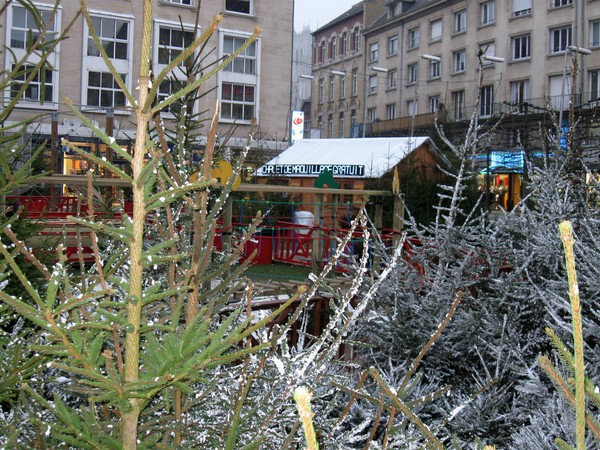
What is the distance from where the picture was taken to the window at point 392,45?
48.0 metres

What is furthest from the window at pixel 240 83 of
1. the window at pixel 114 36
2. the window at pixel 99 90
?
the window at pixel 99 90

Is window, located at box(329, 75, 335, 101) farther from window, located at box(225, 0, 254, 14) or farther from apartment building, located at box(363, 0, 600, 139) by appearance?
window, located at box(225, 0, 254, 14)

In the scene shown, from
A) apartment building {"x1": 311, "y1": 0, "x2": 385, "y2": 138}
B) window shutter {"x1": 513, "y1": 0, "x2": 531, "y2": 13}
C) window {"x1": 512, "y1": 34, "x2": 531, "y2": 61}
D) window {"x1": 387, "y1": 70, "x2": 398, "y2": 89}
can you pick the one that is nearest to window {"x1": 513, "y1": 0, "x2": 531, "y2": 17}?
window shutter {"x1": 513, "y1": 0, "x2": 531, "y2": 13}

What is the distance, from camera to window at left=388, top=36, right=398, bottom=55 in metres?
48.0

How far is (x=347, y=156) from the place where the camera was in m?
19.5

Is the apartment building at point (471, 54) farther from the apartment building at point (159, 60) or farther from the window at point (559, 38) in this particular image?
the apartment building at point (159, 60)

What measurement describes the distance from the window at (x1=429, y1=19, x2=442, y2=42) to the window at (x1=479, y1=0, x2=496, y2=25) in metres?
3.53

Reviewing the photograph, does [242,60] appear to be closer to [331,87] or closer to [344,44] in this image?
[331,87]

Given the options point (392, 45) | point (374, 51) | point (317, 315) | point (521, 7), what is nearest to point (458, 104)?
point (521, 7)

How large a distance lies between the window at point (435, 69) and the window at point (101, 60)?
19.8 metres

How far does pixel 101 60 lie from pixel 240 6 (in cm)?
719

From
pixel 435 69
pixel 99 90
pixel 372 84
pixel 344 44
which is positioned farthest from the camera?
pixel 344 44

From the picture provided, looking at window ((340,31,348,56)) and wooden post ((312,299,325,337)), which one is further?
window ((340,31,348,56))

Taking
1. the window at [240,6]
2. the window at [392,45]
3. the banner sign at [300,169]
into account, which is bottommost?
the banner sign at [300,169]
